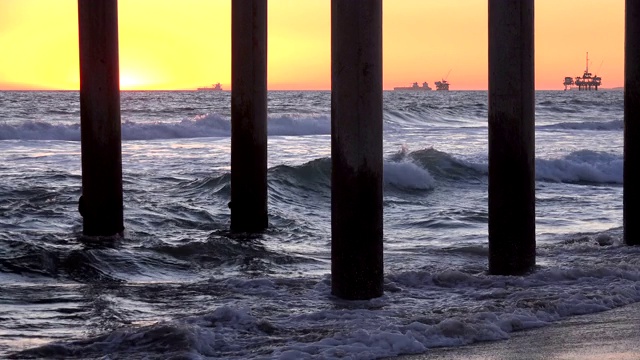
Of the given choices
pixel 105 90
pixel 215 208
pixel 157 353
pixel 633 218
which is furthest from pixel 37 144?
pixel 157 353

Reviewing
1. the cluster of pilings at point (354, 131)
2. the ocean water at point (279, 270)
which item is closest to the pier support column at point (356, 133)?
the cluster of pilings at point (354, 131)

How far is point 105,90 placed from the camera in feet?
30.4

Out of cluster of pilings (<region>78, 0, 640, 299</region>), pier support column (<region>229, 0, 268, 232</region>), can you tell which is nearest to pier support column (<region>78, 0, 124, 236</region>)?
cluster of pilings (<region>78, 0, 640, 299</region>)

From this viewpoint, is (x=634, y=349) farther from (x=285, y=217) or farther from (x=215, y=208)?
A: (x=215, y=208)

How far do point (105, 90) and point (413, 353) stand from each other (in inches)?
190

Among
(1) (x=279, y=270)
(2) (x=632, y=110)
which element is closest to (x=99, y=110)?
(1) (x=279, y=270)

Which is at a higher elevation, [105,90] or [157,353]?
[105,90]

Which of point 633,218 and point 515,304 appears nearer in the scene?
point 515,304

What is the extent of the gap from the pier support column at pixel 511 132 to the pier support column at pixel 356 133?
1200 millimetres

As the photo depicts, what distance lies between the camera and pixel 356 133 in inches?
252

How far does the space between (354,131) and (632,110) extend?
3628 millimetres

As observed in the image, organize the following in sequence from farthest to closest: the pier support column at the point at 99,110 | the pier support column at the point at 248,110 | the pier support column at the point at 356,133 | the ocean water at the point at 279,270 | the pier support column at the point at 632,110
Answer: the pier support column at the point at 248,110
the pier support column at the point at 99,110
the pier support column at the point at 632,110
the pier support column at the point at 356,133
the ocean water at the point at 279,270

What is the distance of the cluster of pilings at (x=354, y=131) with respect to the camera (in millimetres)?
6395

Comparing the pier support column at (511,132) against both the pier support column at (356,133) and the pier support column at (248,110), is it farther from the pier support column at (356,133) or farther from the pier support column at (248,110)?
the pier support column at (248,110)
